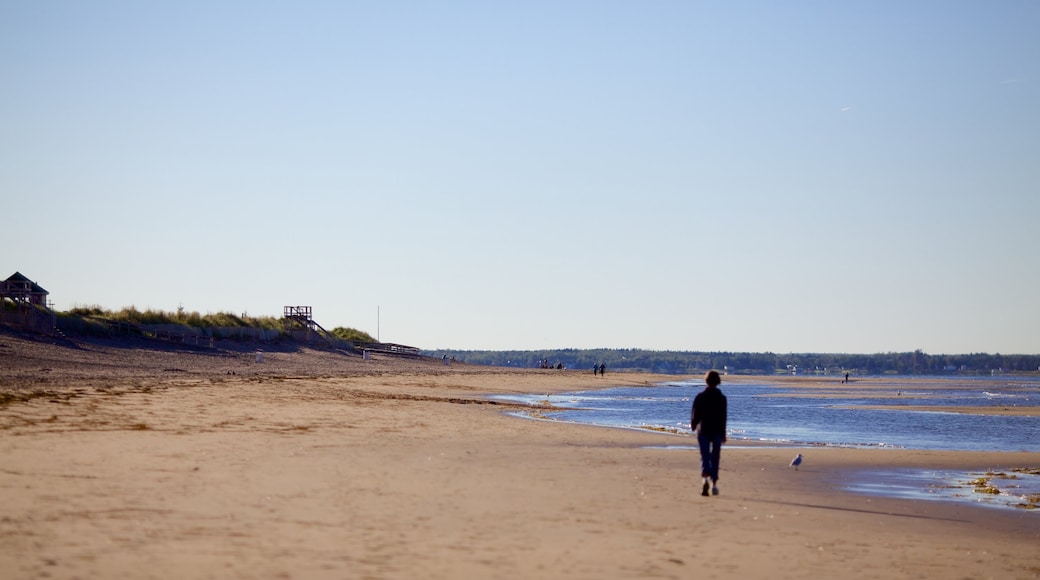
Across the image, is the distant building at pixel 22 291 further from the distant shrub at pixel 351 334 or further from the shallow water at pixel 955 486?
the shallow water at pixel 955 486

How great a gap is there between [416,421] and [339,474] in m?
11.2

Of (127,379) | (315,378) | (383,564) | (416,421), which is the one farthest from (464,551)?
(315,378)

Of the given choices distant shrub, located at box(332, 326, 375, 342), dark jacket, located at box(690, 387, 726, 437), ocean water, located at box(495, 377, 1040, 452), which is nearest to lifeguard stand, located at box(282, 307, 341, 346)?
distant shrub, located at box(332, 326, 375, 342)

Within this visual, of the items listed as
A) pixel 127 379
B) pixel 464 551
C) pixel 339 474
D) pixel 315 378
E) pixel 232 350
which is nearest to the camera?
pixel 464 551

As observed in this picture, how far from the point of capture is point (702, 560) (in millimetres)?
10539

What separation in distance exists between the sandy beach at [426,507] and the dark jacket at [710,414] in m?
1.09

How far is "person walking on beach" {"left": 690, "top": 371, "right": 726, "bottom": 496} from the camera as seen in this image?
606 inches

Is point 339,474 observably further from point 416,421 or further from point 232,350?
point 232,350

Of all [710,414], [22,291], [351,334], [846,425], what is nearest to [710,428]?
[710,414]

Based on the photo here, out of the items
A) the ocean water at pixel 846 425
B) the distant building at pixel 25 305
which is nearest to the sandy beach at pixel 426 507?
the ocean water at pixel 846 425

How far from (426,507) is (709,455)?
16.2 feet

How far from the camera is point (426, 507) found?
41.5 ft

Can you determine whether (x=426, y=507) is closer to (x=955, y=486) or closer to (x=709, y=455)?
(x=709, y=455)

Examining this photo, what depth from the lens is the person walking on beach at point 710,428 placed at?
15.4 m
